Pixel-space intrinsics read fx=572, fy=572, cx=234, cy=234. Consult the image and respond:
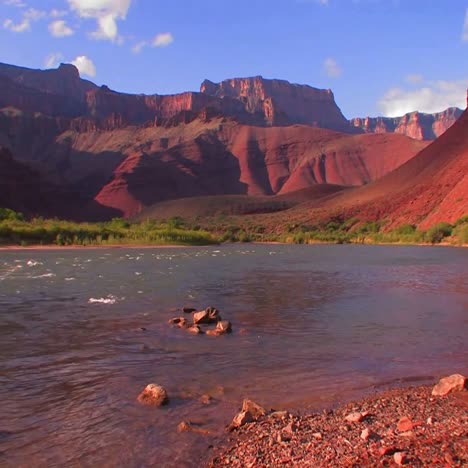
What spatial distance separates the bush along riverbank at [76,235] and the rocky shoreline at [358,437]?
2020 inches

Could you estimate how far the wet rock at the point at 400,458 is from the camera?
491 cm

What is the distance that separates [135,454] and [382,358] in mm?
5443

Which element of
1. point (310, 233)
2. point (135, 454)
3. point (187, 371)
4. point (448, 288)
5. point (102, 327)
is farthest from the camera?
point (310, 233)

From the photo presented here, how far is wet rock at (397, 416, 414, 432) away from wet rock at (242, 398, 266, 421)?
1513 mm

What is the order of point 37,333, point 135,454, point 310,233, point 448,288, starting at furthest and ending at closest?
point 310,233 < point 448,288 < point 37,333 < point 135,454

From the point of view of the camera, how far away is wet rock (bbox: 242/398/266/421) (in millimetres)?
6488

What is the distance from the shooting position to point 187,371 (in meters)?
8.84

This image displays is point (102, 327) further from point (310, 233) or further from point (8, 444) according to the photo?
point (310, 233)

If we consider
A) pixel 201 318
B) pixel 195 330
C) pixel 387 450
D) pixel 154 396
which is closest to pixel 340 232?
pixel 201 318

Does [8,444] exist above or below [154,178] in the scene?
below

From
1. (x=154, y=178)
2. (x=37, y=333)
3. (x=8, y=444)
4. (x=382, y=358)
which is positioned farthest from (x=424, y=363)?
(x=154, y=178)

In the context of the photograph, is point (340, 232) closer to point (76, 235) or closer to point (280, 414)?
point (76, 235)

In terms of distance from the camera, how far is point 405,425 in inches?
233

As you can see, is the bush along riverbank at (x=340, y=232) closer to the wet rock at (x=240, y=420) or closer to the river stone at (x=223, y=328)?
the river stone at (x=223, y=328)
